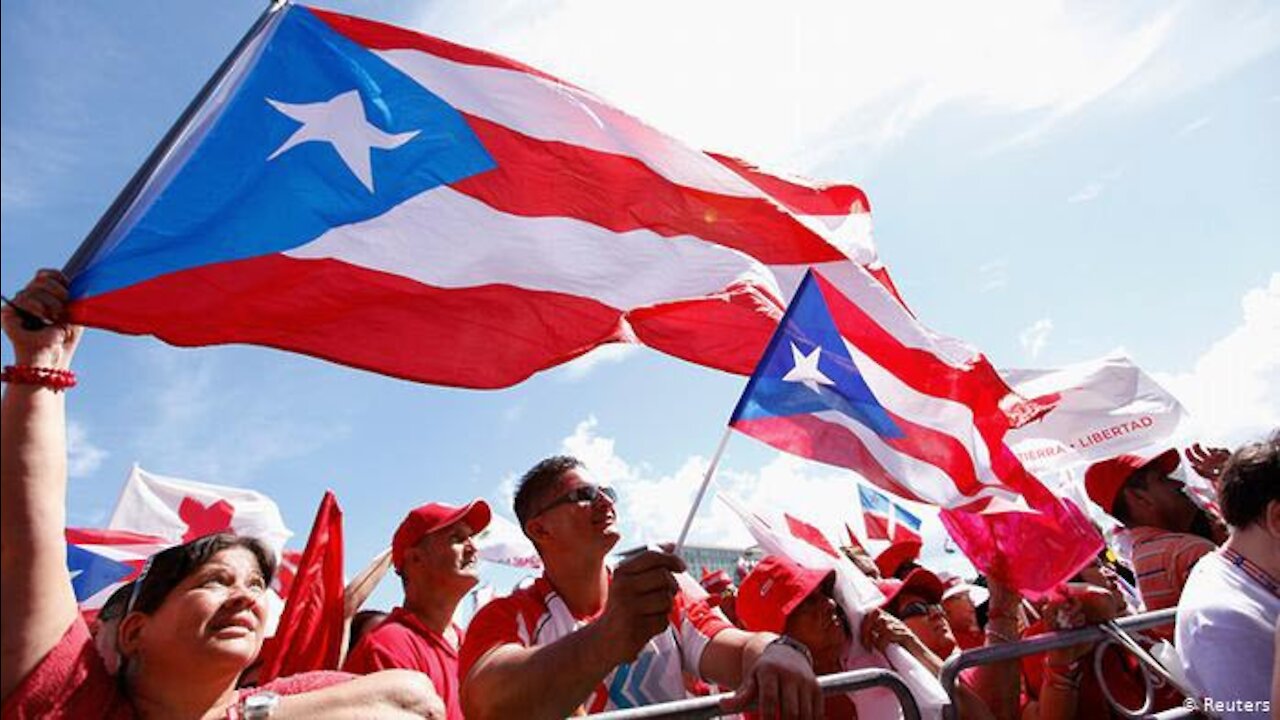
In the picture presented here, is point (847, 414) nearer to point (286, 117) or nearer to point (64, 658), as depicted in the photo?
point (286, 117)

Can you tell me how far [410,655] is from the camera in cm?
367

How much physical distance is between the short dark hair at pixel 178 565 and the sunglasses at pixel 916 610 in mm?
3487

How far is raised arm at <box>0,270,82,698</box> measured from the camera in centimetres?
188

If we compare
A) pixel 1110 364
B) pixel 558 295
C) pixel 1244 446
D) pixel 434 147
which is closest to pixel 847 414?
pixel 558 295

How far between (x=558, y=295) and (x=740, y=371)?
0.86m

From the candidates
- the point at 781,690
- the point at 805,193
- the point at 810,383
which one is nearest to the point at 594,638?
the point at 781,690

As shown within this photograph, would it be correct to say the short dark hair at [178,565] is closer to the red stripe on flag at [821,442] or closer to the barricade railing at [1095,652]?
the red stripe on flag at [821,442]

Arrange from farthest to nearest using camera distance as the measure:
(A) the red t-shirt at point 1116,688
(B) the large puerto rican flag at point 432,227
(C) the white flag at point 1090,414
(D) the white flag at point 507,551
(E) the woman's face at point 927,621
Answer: (D) the white flag at point 507,551, (C) the white flag at point 1090,414, (E) the woman's face at point 927,621, (A) the red t-shirt at point 1116,688, (B) the large puerto rican flag at point 432,227

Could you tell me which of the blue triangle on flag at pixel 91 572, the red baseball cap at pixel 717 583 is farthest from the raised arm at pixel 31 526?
the red baseball cap at pixel 717 583

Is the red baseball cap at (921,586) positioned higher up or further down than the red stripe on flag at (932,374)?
further down

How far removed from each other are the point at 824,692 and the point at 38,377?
2.55 m

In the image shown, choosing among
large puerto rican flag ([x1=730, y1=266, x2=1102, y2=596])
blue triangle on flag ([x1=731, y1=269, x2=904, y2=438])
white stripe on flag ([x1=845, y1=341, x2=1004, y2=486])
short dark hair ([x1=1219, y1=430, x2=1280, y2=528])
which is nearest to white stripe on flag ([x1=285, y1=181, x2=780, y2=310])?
blue triangle on flag ([x1=731, y1=269, x2=904, y2=438])

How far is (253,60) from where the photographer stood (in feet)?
10.1

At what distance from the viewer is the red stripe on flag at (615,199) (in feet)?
11.2
